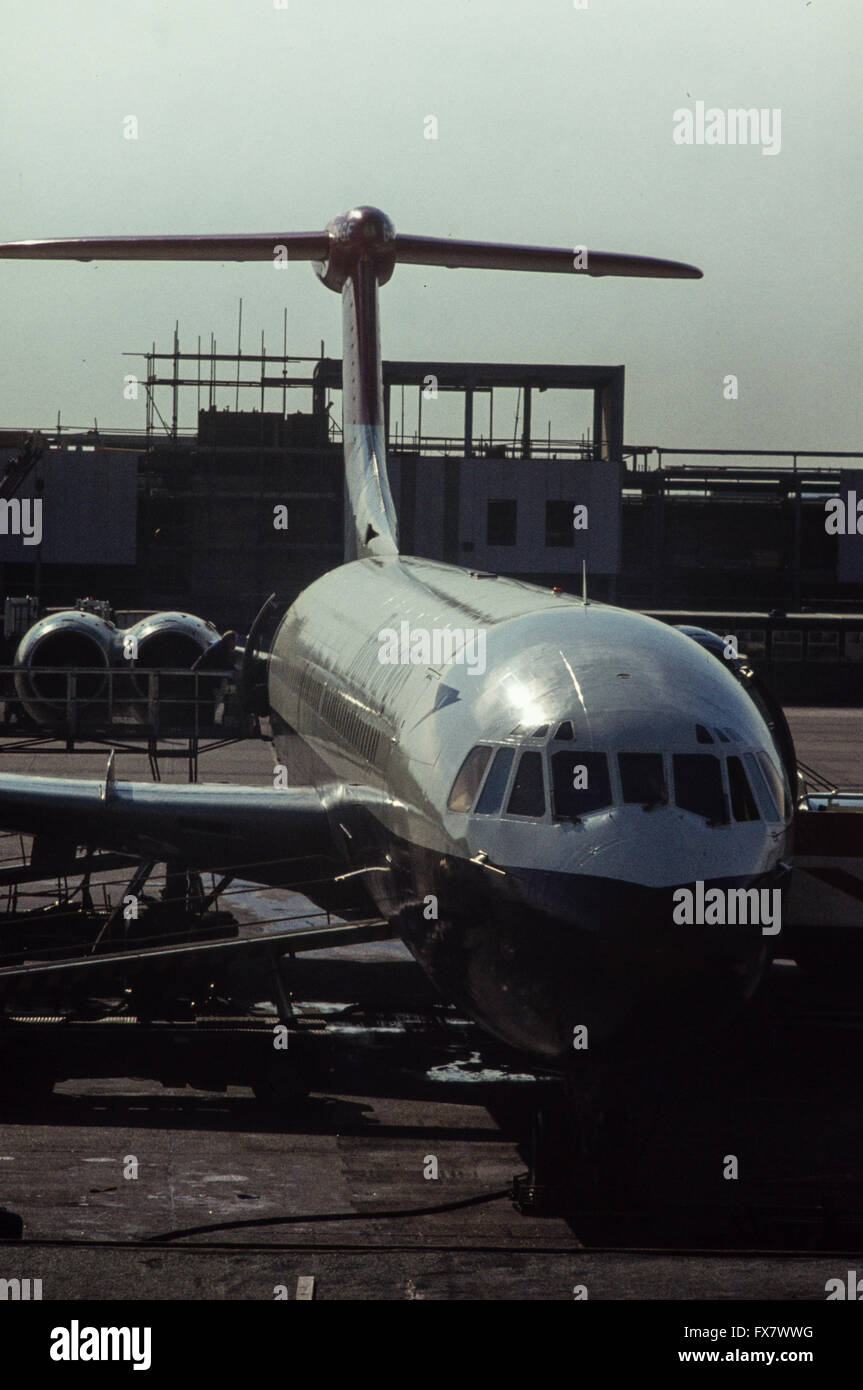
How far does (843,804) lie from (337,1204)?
10.2 metres

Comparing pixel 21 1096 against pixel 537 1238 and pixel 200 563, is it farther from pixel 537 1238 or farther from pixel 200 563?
pixel 200 563

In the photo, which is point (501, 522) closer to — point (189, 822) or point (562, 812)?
point (189, 822)

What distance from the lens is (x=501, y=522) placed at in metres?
72.9

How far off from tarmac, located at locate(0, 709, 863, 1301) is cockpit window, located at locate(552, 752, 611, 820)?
2930 mm

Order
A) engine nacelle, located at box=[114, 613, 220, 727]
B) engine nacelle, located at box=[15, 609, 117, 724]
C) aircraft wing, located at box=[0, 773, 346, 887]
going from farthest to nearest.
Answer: engine nacelle, located at box=[114, 613, 220, 727], engine nacelle, located at box=[15, 609, 117, 724], aircraft wing, located at box=[0, 773, 346, 887]

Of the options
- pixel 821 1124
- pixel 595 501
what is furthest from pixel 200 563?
pixel 821 1124

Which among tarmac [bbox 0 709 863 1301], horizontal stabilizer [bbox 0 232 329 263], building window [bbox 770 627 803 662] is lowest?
tarmac [bbox 0 709 863 1301]

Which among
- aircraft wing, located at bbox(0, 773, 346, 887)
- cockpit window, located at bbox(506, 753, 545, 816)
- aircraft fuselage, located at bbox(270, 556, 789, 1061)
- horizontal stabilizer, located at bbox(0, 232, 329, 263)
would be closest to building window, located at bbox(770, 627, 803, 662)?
horizontal stabilizer, located at bbox(0, 232, 329, 263)

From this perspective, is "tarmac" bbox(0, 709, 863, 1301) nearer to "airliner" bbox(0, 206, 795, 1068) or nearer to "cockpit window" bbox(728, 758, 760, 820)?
"airliner" bbox(0, 206, 795, 1068)

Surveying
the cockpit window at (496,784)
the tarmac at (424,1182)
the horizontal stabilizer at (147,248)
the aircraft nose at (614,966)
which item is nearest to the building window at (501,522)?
the horizontal stabilizer at (147,248)

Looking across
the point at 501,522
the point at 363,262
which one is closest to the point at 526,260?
the point at 363,262

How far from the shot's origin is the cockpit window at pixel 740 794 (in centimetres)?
1184

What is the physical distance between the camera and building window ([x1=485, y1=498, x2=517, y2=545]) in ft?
239

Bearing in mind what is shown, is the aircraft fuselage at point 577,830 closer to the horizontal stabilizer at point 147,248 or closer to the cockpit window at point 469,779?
the cockpit window at point 469,779
